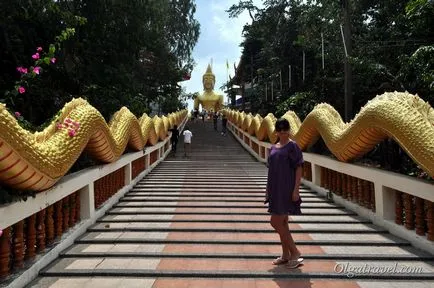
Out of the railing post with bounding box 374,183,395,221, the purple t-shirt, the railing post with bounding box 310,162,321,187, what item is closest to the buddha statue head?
the railing post with bounding box 310,162,321,187

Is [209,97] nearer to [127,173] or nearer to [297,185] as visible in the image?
[127,173]

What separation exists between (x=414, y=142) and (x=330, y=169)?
309 centimetres

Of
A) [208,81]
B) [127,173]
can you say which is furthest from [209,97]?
[127,173]

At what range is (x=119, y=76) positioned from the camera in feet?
44.7

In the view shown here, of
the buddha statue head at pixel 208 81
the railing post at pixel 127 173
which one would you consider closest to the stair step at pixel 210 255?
the railing post at pixel 127 173

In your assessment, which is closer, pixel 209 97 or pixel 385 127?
pixel 385 127

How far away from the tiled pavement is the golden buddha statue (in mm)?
45427

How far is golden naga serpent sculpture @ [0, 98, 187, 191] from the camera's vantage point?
3480 millimetres

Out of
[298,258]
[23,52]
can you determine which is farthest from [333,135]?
[23,52]

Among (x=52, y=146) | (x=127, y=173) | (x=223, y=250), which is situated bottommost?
(x=223, y=250)

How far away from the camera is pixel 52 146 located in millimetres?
4430

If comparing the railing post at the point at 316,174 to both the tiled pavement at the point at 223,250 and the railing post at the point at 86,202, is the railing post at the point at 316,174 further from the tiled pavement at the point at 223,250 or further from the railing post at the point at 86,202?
the railing post at the point at 86,202

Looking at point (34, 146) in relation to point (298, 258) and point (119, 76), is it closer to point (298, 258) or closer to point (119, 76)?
point (298, 258)

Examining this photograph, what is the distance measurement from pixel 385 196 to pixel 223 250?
2192 mm
